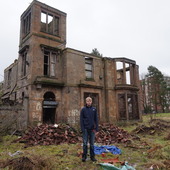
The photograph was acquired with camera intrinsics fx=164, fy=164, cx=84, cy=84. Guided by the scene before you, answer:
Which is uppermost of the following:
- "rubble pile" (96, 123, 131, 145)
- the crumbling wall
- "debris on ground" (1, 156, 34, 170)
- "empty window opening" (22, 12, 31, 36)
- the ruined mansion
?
"empty window opening" (22, 12, 31, 36)

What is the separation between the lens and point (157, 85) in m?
40.2

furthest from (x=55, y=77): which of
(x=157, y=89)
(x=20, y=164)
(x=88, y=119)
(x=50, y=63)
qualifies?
(x=157, y=89)

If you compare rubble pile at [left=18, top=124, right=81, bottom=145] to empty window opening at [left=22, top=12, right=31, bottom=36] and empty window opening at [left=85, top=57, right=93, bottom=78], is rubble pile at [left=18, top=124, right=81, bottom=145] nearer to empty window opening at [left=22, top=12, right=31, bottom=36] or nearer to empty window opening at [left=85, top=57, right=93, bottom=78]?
empty window opening at [left=85, top=57, right=93, bottom=78]

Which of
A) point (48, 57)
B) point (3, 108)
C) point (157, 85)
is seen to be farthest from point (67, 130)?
point (157, 85)

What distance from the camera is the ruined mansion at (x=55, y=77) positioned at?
46.1 feet

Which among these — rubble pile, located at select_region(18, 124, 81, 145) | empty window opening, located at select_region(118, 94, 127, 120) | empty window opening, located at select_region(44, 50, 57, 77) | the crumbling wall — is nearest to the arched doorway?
empty window opening, located at select_region(44, 50, 57, 77)

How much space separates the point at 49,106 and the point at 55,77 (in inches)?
109

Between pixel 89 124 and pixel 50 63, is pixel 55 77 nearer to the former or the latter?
pixel 50 63

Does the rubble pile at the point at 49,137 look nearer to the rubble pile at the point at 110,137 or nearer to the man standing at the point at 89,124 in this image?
the rubble pile at the point at 110,137

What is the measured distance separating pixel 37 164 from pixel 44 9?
608 inches

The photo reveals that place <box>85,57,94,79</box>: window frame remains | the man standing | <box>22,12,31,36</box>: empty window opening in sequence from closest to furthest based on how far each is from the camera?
the man standing < <box>22,12,31,36</box>: empty window opening < <box>85,57,94,79</box>: window frame remains

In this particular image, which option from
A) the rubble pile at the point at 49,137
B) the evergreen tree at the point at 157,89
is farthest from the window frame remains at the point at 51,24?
the evergreen tree at the point at 157,89

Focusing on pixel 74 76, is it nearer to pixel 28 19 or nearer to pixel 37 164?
pixel 28 19

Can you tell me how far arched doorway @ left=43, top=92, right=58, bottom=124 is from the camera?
1453cm
